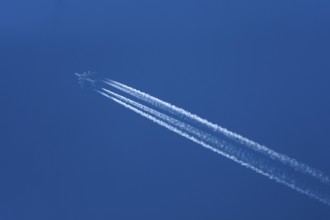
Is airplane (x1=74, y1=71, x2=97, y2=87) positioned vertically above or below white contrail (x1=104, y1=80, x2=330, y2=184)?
above

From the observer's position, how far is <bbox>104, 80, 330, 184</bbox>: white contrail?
8.30 feet

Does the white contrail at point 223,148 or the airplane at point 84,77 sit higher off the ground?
the airplane at point 84,77

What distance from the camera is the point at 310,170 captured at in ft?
8.32

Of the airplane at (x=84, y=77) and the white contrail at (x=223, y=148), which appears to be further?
the airplane at (x=84, y=77)

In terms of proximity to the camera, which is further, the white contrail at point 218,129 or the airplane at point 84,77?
the airplane at point 84,77

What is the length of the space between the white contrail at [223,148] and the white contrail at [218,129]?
0.05 meters

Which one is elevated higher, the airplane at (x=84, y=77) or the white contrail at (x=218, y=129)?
the airplane at (x=84, y=77)

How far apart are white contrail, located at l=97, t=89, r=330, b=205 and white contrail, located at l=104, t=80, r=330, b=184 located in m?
0.05

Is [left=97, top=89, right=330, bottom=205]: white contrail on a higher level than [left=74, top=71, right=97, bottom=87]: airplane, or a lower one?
lower

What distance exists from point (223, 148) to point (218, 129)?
0.45 feet

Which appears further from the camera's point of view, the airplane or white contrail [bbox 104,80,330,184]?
the airplane

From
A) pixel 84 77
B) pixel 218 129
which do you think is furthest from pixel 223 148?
pixel 84 77

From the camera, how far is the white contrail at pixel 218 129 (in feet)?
8.30

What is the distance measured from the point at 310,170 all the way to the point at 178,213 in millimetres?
965
